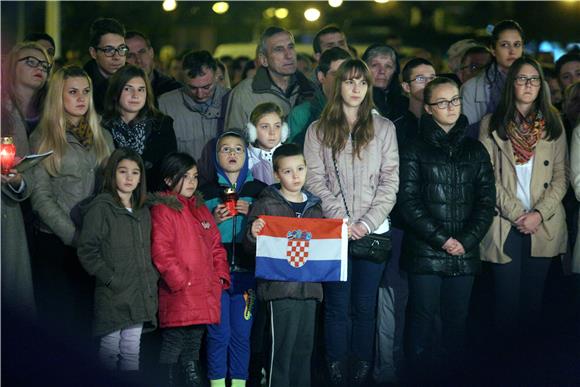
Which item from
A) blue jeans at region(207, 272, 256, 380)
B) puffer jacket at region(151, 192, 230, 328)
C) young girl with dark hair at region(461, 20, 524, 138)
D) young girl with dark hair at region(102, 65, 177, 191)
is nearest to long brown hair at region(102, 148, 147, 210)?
puffer jacket at region(151, 192, 230, 328)

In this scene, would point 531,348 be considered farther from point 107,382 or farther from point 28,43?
point 28,43

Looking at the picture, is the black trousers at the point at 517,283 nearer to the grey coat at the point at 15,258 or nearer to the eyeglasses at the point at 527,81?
the eyeglasses at the point at 527,81

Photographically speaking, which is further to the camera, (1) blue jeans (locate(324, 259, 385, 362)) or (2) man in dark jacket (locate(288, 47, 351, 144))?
(2) man in dark jacket (locate(288, 47, 351, 144))

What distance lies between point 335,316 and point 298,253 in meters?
0.63

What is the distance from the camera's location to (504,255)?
883cm

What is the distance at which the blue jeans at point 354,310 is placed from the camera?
8359 mm

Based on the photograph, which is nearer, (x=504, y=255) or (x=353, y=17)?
(x=504, y=255)

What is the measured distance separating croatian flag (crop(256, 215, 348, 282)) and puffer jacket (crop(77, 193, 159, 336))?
2.70 feet

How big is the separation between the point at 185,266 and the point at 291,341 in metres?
0.91

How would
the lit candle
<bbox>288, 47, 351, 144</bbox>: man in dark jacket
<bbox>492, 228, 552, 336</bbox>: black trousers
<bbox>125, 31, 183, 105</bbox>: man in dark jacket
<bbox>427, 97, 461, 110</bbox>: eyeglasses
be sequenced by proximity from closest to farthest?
the lit candle → <bbox>427, 97, 461, 110</bbox>: eyeglasses → <bbox>492, 228, 552, 336</bbox>: black trousers → <bbox>288, 47, 351, 144</bbox>: man in dark jacket → <bbox>125, 31, 183, 105</bbox>: man in dark jacket

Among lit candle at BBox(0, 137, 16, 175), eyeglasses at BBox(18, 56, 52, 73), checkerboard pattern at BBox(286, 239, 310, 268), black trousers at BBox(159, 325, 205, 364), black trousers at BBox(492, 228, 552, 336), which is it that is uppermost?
eyeglasses at BBox(18, 56, 52, 73)

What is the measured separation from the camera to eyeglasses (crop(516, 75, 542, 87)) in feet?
29.1

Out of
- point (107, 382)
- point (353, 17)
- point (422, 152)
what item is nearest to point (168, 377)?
point (107, 382)

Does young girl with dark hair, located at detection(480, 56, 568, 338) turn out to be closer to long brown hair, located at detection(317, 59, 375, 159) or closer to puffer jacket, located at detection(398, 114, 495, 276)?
puffer jacket, located at detection(398, 114, 495, 276)
